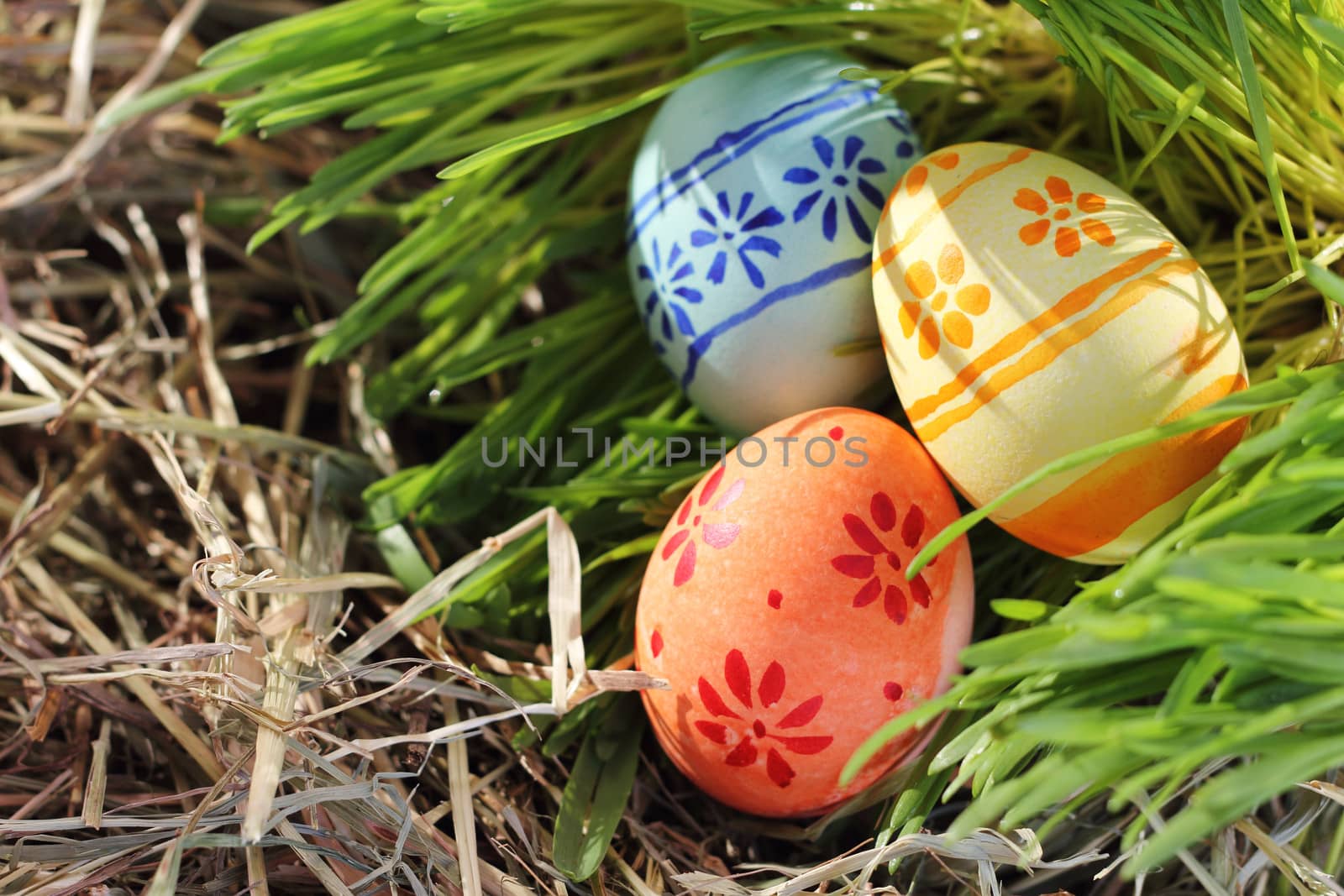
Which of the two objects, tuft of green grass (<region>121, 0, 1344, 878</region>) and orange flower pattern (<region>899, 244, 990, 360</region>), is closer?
tuft of green grass (<region>121, 0, 1344, 878</region>)

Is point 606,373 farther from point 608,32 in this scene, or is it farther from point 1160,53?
point 1160,53

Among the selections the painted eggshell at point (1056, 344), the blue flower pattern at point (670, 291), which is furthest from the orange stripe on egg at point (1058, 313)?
the blue flower pattern at point (670, 291)

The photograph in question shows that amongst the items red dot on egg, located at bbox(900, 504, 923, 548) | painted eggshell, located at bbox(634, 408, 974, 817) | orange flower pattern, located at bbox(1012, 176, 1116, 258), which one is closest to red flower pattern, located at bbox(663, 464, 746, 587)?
painted eggshell, located at bbox(634, 408, 974, 817)

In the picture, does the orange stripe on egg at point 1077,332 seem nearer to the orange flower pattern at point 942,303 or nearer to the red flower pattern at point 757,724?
the orange flower pattern at point 942,303

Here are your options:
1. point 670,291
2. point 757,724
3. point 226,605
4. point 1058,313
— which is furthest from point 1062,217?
point 226,605

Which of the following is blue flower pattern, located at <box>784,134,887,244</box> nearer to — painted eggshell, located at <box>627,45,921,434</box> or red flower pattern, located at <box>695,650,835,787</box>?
painted eggshell, located at <box>627,45,921,434</box>

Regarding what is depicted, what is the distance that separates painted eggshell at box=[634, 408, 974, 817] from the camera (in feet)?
2.30

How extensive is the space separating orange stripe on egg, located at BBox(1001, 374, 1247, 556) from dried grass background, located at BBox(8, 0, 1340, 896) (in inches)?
8.5

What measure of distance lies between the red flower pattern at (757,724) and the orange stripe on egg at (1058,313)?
0.25 metres

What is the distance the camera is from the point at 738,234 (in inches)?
31.2

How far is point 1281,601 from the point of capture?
1.81 ft

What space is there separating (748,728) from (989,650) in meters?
0.24

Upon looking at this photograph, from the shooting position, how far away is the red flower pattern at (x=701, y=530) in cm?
73

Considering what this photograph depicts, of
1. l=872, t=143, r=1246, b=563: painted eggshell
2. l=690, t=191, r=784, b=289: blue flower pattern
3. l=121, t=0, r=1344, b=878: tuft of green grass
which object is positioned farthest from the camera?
l=690, t=191, r=784, b=289: blue flower pattern
